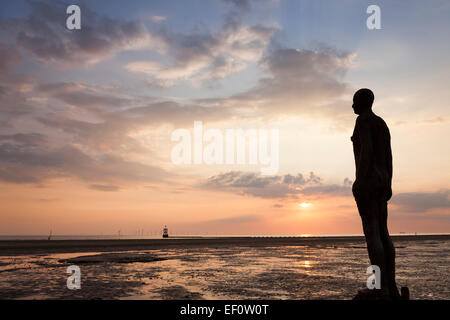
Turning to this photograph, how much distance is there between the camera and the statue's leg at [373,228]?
20.9 feet

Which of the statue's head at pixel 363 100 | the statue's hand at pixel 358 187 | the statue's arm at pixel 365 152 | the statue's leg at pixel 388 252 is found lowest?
the statue's leg at pixel 388 252

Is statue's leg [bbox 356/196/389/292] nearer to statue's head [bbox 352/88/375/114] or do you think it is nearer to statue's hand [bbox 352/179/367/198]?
statue's hand [bbox 352/179/367/198]

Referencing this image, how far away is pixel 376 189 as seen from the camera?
21.1 ft

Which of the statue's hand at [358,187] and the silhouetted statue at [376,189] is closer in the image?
the silhouetted statue at [376,189]

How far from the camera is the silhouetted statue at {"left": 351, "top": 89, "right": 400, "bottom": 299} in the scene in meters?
6.41

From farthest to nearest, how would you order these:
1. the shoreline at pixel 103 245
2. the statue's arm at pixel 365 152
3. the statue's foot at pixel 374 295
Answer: the shoreline at pixel 103 245 < the statue's arm at pixel 365 152 < the statue's foot at pixel 374 295

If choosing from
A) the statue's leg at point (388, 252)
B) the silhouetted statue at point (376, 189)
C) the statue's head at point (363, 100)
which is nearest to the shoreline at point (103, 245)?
the silhouetted statue at point (376, 189)

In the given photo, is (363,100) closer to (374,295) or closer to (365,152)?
(365,152)

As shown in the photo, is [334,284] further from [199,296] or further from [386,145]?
[386,145]

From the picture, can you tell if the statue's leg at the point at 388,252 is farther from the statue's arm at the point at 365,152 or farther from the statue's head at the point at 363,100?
the statue's head at the point at 363,100

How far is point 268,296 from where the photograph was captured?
30.6ft

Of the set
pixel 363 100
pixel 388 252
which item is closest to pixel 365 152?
pixel 363 100
